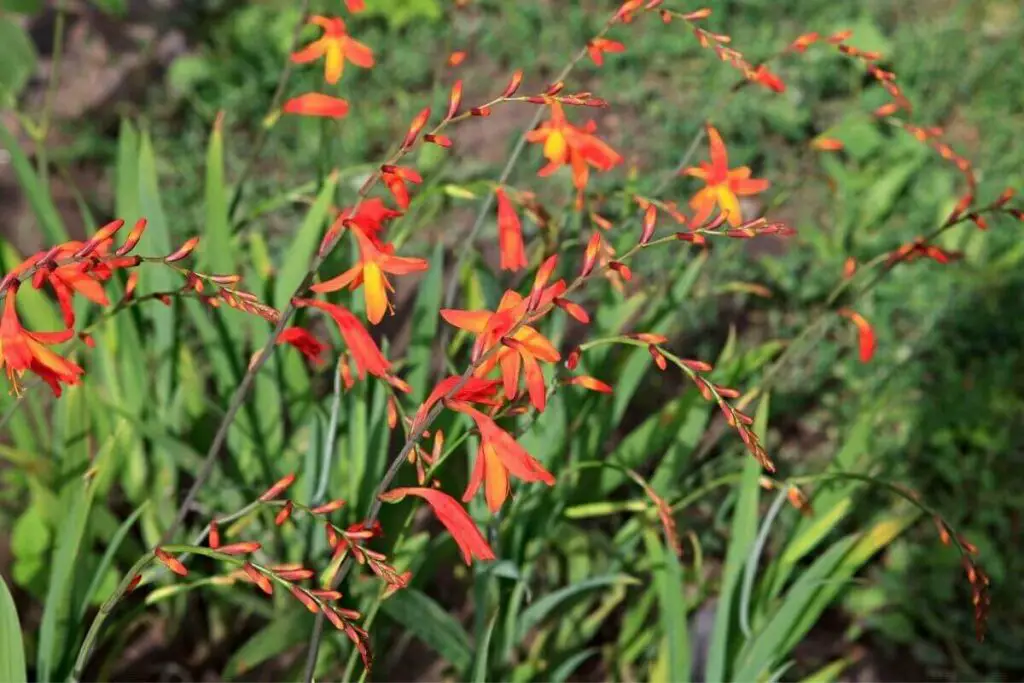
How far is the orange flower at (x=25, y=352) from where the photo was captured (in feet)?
3.97

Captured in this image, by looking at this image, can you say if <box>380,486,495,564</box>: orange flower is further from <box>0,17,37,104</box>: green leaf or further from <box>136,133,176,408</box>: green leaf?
<box>0,17,37,104</box>: green leaf

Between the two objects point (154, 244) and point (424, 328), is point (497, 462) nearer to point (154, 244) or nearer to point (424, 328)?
point (424, 328)

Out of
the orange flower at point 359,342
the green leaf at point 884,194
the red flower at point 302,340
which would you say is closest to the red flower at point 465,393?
the orange flower at point 359,342

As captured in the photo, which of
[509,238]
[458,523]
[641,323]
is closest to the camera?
[458,523]

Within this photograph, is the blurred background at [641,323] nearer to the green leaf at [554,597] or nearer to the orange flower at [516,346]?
the green leaf at [554,597]

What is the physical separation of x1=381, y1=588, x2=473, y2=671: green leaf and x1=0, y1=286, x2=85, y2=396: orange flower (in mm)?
649

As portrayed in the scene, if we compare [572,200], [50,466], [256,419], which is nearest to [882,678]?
[572,200]

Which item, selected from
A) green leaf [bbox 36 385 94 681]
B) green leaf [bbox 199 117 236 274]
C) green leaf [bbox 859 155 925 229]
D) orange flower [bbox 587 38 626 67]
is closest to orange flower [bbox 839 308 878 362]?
orange flower [bbox 587 38 626 67]

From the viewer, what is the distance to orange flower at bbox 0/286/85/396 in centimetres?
121

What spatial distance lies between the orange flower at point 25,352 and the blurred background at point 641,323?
0.61 metres

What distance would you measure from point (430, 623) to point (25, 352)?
2.79ft

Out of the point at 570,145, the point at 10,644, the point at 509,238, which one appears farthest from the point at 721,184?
the point at 10,644

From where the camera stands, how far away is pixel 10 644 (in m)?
1.54

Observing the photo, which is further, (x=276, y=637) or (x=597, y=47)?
(x=276, y=637)
